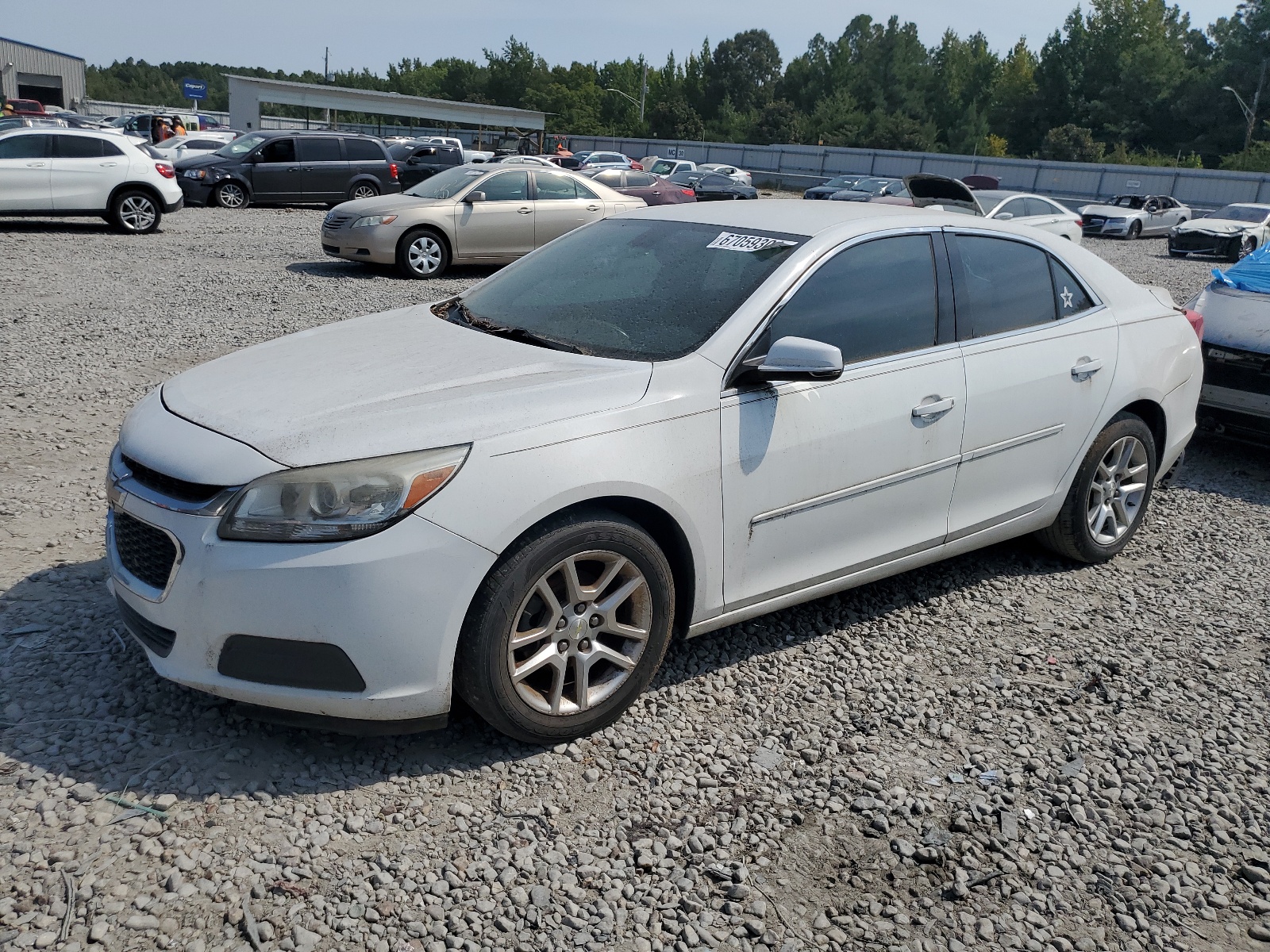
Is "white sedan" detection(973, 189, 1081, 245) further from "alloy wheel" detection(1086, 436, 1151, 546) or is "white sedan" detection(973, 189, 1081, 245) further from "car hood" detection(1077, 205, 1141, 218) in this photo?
"alloy wheel" detection(1086, 436, 1151, 546)

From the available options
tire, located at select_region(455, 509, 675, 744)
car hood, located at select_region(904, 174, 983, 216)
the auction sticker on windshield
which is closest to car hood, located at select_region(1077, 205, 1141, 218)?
car hood, located at select_region(904, 174, 983, 216)

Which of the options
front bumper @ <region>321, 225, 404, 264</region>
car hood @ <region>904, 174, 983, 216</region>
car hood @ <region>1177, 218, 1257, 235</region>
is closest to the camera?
car hood @ <region>904, 174, 983, 216</region>

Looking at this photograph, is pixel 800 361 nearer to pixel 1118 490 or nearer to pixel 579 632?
pixel 579 632

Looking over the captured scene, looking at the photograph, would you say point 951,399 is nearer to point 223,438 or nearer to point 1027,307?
point 1027,307

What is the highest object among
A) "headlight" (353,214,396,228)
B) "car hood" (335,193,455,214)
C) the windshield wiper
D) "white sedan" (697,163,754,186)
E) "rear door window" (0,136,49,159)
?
"white sedan" (697,163,754,186)

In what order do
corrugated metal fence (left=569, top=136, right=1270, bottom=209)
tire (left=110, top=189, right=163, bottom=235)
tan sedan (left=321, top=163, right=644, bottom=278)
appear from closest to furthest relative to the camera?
tan sedan (left=321, top=163, right=644, bottom=278) < tire (left=110, top=189, right=163, bottom=235) < corrugated metal fence (left=569, top=136, right=1270, bottom=209)

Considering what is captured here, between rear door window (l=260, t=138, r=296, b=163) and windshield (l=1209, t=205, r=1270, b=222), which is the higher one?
rear door window (l=260, t=138, r=296, b=163)

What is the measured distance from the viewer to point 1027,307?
4496 mm

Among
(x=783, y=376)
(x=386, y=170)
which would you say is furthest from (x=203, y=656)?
(x=386, y=170)

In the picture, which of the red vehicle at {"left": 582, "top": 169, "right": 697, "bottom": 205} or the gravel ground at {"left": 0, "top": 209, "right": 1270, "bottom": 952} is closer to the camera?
the gravel ground at {"left": 0, "top": 209, "right": 1270, "bottom": 952}

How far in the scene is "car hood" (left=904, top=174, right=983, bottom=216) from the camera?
709 cm

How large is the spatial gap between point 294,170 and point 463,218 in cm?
936

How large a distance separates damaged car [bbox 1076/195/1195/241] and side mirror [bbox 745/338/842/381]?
1084 inches

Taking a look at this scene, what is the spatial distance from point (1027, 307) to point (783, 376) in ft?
5.42
